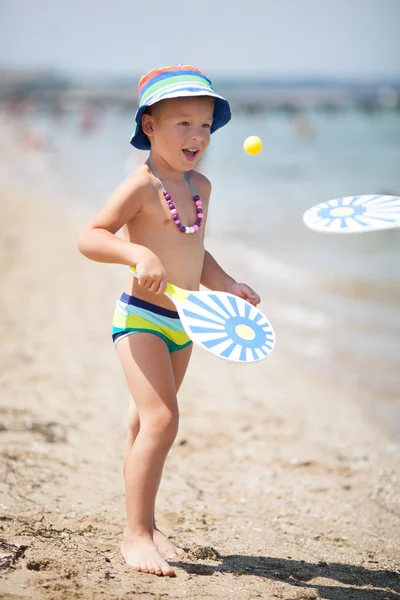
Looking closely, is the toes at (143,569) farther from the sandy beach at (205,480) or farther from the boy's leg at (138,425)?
the boy's leg at (138,425)

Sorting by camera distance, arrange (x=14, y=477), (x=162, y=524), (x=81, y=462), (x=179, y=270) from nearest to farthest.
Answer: (x=179, y=270)
(x=162, y=524)
(x=14, y=477)
(x=81, y=462)

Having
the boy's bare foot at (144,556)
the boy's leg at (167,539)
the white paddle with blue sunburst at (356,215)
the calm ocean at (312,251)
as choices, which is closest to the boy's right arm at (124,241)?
the boy's leg at (167,539)

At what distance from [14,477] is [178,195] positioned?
1.47 meters

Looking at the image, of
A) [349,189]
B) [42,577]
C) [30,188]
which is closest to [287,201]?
[349,189]

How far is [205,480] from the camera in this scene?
134 inches

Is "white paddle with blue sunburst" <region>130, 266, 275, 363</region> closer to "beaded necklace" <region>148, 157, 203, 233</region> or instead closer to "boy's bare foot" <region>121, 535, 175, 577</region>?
"beaded necklace" <region>148, 157, 203, 233</region>

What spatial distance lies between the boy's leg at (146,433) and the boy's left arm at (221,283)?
1.41ft

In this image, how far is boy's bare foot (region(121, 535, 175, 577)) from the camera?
235 centimetres

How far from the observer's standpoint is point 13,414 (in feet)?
12.6

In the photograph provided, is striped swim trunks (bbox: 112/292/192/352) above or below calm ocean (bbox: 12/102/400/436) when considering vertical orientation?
below

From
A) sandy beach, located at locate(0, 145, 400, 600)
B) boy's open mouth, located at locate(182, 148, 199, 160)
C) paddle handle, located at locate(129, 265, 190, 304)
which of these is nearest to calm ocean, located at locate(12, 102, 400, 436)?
sandy beach, located at locate(0, 145, 400, 600)

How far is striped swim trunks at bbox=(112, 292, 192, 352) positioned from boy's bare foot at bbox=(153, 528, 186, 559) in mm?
697

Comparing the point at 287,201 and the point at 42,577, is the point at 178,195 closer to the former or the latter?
the point at 42,577

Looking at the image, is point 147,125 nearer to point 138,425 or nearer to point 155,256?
point 155,256
